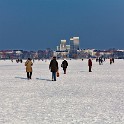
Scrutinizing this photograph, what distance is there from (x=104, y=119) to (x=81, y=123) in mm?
668

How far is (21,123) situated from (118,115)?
2184mm

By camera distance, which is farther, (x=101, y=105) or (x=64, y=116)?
(x=101, y=105)

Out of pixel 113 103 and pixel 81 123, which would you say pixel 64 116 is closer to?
pixel 81 123

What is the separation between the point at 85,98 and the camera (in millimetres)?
10602

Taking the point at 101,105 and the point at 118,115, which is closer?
the point at 118,115

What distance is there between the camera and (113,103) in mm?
9391

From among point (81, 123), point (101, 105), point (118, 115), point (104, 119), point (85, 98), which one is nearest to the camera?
point (81, 123)

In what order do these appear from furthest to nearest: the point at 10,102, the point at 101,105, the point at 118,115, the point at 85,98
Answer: the point at 85,98 < the point at 10,102 < the point at 101,105 < the point at 118,115

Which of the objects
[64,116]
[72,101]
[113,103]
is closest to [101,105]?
[113,103]

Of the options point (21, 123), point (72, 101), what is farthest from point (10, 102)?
point (21, 123)

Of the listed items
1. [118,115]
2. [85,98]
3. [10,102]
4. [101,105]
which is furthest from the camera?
[85,98]

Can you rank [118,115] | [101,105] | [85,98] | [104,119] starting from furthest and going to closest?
[85,98] → [101,105] → [118,115] → [104,119]

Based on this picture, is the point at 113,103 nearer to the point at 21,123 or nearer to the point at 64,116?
the point at 64,116

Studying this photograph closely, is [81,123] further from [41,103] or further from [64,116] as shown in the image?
[41,103]
